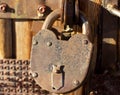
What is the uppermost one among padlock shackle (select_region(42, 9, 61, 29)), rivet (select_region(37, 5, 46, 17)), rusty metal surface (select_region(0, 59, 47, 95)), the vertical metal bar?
rivet (select_region(37, 5, 46, 17))

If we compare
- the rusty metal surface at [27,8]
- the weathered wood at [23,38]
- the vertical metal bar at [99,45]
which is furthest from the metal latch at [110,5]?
the weathered wood at [23,38]

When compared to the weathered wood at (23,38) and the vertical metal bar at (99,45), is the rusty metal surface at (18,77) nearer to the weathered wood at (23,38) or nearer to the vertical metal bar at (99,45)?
the weathered wood at (23,38)

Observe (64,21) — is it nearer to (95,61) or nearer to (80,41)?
(80,41)

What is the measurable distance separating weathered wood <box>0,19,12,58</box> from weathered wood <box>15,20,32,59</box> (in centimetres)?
3

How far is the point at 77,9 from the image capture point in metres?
1.44

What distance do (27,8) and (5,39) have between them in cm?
15

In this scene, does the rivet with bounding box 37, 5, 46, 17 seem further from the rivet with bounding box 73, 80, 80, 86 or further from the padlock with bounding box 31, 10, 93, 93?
the rivet with bounding box 73, 80, 80, 86

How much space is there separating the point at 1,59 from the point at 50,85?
323 millimetres

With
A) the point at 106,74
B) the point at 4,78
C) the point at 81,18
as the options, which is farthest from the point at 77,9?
the point at 4,78

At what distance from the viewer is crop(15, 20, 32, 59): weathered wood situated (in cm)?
166

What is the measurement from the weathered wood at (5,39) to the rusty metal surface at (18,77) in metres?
0.03

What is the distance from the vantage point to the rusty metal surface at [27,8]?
5.29 feet

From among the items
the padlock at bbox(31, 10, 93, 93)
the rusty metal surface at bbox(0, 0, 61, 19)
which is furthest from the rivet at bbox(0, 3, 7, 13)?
the padlock at bbox(31, 10, 93, 93)

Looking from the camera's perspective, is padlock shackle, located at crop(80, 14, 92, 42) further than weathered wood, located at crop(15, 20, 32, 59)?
→ No
